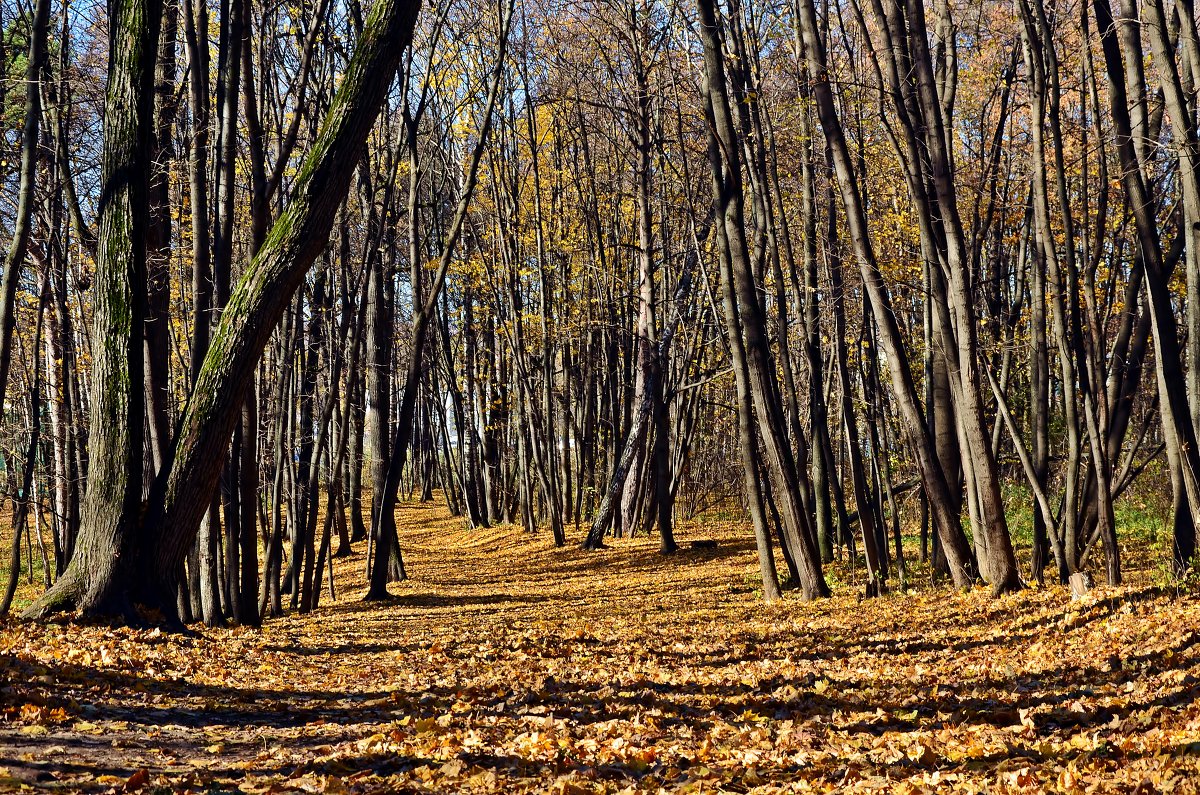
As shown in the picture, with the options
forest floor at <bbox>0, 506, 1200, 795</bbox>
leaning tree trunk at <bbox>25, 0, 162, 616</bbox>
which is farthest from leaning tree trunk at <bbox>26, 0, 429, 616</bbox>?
forest floor at <bbox>0, 506, 1200, 795</bbox>

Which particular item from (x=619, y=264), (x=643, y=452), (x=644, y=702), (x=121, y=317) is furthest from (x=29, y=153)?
(x=619, y=264)

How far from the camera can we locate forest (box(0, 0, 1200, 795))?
15.7ft

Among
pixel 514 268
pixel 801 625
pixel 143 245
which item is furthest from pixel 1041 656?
pixel 514 268

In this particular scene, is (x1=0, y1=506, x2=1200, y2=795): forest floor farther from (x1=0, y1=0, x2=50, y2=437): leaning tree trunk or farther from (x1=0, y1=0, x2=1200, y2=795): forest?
(x1=0, y1=0, x2=50, y2=437): leaning tree trunk

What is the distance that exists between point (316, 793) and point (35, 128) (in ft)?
23.8

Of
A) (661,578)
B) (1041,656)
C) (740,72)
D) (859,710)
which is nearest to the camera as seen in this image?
(859,710)

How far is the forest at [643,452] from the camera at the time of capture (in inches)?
188

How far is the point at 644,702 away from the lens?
577cm

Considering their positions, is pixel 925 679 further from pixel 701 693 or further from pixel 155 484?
pixel 155 484

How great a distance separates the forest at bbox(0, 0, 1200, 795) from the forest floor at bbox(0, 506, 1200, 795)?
0.04m

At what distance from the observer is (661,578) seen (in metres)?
15.7

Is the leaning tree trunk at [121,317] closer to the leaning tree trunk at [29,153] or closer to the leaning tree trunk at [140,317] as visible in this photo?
the leaning tree trunk at [140,317]

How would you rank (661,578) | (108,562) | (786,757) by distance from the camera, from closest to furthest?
1. (786,757)
2. (108,562)
3. (661,578)

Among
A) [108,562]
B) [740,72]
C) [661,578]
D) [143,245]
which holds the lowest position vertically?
[661,578]
